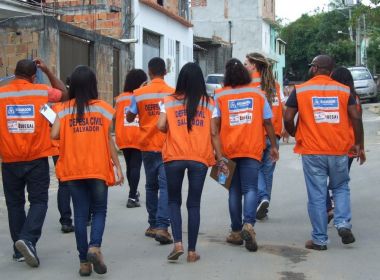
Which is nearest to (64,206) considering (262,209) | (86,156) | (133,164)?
(133,164)

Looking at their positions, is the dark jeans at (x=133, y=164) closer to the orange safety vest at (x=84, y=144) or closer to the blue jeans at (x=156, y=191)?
the blue jeans at (x=156, y=191)

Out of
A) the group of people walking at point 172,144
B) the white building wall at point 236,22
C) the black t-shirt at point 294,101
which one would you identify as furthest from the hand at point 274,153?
the white building wall at point 236,22

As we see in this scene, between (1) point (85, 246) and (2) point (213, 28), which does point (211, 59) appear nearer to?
(2) point (213, 28)

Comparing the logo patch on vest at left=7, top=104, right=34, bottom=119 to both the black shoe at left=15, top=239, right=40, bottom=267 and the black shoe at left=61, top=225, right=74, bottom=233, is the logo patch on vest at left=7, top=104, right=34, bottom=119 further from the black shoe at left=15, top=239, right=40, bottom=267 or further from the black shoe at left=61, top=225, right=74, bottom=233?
the black shoe at left=61, top=225, right=74, bottom=233

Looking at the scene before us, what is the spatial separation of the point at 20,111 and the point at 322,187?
3040 millimetres

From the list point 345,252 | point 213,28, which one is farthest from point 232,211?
Result: point 213,28

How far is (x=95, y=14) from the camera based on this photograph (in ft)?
77.9

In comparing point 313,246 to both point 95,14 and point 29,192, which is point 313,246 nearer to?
point 29,192

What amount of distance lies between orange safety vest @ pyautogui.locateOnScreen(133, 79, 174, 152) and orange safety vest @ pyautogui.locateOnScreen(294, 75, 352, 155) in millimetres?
1454

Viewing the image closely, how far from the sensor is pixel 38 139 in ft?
20.4

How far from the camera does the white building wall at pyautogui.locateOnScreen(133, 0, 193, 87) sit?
81.8ft

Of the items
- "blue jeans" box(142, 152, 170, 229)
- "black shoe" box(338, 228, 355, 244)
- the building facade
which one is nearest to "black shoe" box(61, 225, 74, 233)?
"blue jeans" box(142, 152, 170, 229)

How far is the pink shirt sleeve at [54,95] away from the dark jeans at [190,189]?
123 centimetres

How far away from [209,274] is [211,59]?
125ft
